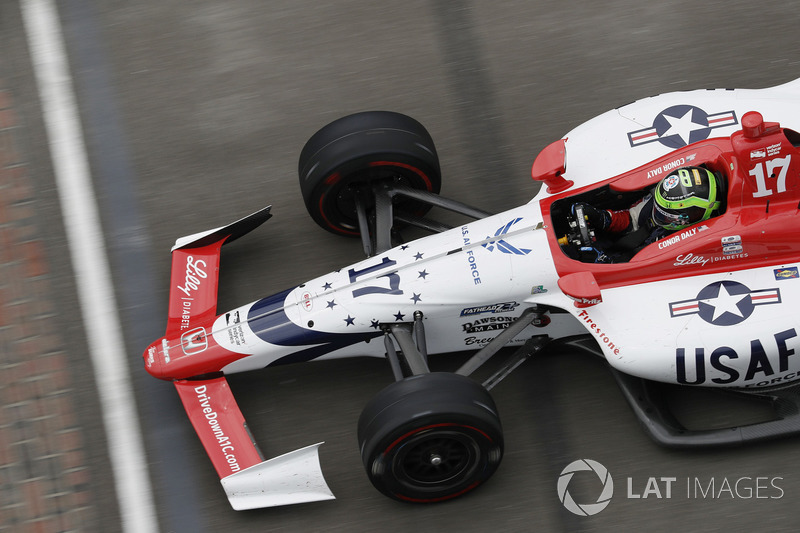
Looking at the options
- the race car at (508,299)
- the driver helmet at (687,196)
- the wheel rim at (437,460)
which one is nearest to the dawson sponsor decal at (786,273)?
the race car at (508,299)

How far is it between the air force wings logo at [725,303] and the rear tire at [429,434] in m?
1.18

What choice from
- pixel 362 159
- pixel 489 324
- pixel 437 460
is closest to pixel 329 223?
pixel 362 159

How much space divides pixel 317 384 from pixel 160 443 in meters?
1.03

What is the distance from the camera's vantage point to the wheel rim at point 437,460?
462cm

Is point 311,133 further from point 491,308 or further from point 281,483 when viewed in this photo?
point 281,483

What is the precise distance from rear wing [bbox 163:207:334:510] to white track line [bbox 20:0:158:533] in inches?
25.3

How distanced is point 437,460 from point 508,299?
97cm

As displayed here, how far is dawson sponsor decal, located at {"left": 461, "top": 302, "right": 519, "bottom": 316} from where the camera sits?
5.03 metres

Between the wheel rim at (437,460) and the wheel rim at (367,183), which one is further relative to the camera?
the wheel rim at (367,183)

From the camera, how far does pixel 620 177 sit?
5164 mm

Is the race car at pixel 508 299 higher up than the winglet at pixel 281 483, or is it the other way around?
the race car at pixel 508 299

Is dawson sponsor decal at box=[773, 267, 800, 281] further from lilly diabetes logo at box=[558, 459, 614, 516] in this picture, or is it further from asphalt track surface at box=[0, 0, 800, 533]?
lilly diabetes logo at box=[558, 459, 614, 516]
